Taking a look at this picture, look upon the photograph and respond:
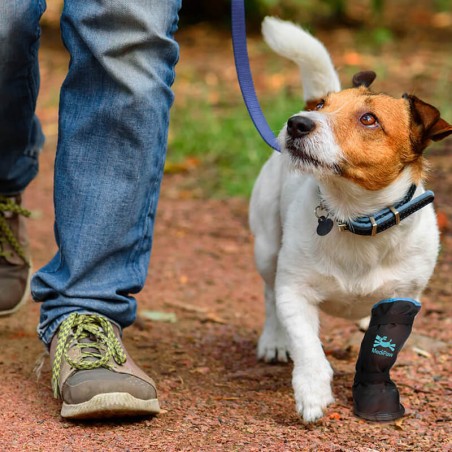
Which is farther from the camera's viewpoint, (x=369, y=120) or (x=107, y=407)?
(x=369, y=120)

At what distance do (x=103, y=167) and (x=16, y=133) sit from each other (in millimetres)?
812

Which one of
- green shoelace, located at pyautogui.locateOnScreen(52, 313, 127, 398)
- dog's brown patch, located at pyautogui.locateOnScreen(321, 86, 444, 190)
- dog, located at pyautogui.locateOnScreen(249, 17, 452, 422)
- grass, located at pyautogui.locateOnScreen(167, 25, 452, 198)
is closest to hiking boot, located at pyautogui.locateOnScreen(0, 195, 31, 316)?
green shoelace, located at pyautogui.locateOnScreen(52, 313, 127, 398)

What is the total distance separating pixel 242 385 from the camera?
3.43m

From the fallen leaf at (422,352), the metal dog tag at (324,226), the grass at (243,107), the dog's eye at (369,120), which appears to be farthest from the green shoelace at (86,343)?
the grass at (243,107)

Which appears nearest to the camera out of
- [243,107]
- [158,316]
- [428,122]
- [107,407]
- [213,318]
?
[107,407]

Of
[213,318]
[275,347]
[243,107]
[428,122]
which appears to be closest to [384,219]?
[428,122]

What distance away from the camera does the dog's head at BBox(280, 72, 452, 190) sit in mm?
3018

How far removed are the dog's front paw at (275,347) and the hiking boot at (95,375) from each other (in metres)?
0.92

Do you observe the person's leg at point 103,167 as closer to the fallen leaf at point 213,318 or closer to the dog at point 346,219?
the dog at point 346,219

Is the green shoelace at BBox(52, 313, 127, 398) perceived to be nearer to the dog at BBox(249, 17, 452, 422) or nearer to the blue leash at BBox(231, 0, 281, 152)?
the dog at BBox(249, 17, 452, 422)

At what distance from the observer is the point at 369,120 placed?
3109mm

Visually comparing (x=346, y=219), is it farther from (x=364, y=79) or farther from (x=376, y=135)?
(x=364, y=79)

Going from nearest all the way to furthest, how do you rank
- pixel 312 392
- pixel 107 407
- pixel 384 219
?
pixel 107 407
pixel 312 392
pixel 384 219

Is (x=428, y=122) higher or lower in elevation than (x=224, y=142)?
higher
